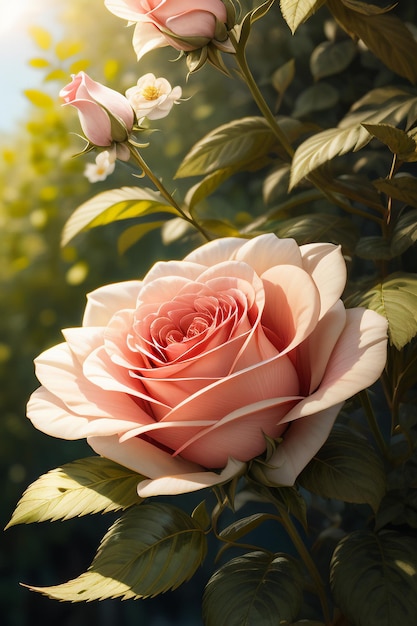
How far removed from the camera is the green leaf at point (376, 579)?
0.42 meters

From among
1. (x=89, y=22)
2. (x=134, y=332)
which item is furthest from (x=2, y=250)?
(x=134, y=332)

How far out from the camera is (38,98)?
0.89 metres

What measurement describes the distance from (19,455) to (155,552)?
0.54m

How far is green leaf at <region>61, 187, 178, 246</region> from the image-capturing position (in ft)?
1.87

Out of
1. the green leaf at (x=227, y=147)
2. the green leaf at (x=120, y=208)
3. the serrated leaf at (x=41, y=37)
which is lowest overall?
the green leaf at (x=227, y=147)

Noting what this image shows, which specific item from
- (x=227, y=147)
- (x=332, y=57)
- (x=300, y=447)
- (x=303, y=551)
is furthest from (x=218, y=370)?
(x=332, y=57)

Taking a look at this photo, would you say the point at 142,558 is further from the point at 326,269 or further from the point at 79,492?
the point at 326,269

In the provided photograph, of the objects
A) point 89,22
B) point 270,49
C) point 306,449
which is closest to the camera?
point 306,449

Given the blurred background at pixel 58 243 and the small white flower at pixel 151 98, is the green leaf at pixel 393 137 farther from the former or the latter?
the blurred background at pixel 58 243

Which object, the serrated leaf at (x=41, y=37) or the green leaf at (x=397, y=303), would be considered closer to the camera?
the green leaf at (x=397, y=303)

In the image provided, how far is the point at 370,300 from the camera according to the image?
0.46 meters

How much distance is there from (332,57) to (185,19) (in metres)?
0.32

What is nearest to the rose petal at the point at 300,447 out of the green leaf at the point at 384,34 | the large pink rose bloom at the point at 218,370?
the large pink rose bloom at the point at 218,370

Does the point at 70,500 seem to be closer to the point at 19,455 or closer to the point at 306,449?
the point at 306,449
